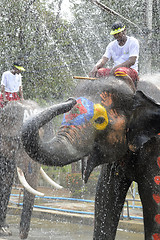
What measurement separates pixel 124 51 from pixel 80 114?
3.58 feet

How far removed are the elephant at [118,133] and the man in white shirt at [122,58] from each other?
9 cm

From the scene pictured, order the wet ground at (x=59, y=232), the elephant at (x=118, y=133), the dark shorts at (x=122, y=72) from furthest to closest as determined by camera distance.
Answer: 1. the wet ground at (x=59, y=232)
2. the dark shorts at (x=122, y=72)
3. the elephant at (x=118, y=133)

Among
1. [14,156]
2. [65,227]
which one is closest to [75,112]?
[14,156]

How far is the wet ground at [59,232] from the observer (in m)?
5.79

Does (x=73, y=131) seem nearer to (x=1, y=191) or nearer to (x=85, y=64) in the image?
(x=1, y=191)

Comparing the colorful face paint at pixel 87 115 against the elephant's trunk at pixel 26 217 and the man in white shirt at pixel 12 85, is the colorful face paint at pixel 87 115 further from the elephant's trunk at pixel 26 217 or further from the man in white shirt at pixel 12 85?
the man in white shirt at pixel 12 85

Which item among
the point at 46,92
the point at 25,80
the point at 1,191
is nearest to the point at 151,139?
the point at 1,191

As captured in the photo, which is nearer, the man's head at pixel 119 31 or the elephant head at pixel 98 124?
the elephant head at pixel 98 124

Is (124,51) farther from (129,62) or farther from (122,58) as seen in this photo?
(129,62)

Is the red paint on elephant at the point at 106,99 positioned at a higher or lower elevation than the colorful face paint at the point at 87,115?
higher

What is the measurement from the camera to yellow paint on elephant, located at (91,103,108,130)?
10.5 ft

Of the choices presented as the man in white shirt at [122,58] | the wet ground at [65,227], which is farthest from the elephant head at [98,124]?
the wet ground at [65,227]

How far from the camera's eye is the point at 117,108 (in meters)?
3.33

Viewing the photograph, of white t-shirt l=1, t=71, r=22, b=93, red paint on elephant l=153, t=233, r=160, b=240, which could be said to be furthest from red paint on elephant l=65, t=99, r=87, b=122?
white t-shirt l=1, t=71, r=22, b=93
